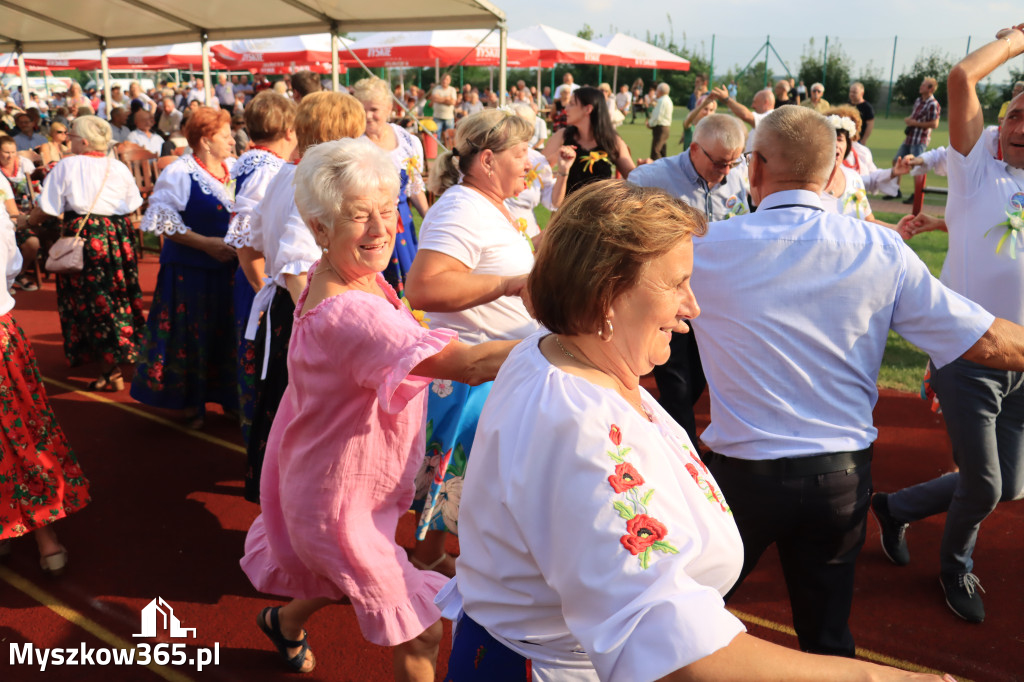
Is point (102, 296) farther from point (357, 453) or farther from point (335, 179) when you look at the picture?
point (357, 453)

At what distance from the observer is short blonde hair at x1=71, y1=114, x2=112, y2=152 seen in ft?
20.4

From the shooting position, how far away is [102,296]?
657 cm

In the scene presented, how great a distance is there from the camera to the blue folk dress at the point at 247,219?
Answer: 429 cm

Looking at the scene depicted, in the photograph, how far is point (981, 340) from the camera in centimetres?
222

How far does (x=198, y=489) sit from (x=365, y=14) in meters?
5.49

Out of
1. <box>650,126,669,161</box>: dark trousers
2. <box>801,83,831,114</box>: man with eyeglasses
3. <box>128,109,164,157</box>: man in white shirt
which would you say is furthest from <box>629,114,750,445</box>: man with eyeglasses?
<box>650,126,669,161</box>: dark trousers

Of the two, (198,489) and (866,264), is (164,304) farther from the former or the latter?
(866,264)

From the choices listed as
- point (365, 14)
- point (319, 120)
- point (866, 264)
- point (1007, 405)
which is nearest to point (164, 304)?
point (319, 120)

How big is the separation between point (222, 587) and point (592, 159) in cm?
432

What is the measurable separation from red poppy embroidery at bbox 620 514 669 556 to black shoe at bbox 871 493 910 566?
3213 millimetres

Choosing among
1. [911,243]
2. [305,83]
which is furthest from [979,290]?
[911,243]
